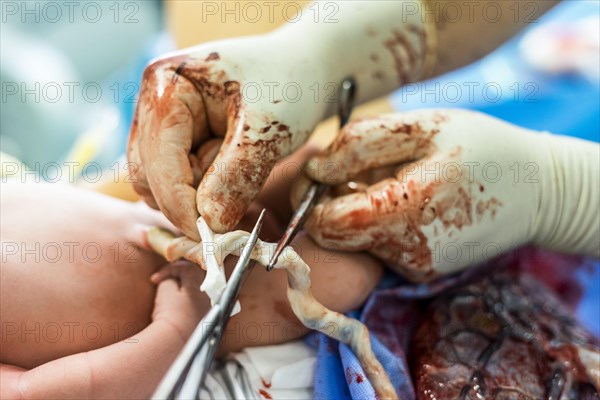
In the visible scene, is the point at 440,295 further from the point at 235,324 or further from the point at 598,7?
the point at 598,7

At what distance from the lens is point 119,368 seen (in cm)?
60

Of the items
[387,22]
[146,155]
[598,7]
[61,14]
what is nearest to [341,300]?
[146,155]

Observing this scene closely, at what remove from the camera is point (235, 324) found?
698 mm

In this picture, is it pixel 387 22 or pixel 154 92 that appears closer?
pixel 154 92

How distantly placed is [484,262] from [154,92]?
473mm

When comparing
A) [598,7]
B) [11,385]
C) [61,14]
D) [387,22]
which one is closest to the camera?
[11,385]

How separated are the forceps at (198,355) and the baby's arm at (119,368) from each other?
0.16 m

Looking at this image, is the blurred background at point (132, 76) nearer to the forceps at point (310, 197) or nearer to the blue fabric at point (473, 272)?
the blue fabric at point (473, 272)

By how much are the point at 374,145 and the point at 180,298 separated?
0.95 feet

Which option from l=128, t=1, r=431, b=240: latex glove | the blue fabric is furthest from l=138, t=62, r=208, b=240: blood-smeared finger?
the blue fabric

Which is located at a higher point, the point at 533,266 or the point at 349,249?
the point at 349,249

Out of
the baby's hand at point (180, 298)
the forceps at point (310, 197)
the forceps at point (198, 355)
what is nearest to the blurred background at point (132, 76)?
the forceps at point (310, 197)

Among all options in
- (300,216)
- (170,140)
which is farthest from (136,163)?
(300,216)

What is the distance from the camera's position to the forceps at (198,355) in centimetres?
44
